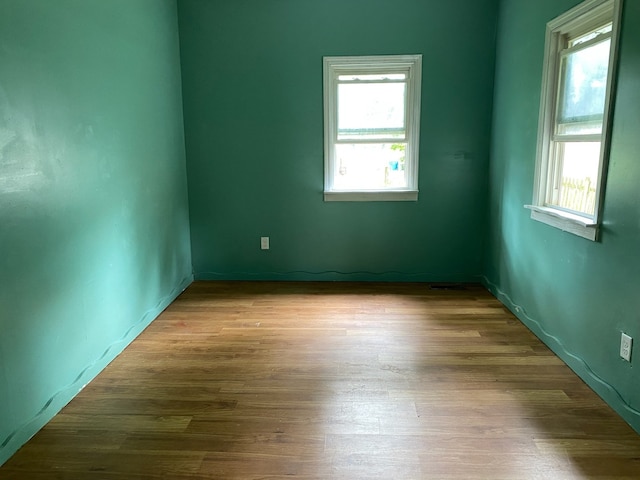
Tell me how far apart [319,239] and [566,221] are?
86.7 inches

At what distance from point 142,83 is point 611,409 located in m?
3.44

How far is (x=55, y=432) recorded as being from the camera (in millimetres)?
2068

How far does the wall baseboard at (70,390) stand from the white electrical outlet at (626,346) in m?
2.72

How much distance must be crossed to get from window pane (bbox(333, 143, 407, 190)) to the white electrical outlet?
7.71 feet

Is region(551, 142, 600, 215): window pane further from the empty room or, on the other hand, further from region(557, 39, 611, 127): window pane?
region(557, 39, 611, 127): window pane

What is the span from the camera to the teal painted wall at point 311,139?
12.8 feet

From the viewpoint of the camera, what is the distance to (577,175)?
2.68 metres

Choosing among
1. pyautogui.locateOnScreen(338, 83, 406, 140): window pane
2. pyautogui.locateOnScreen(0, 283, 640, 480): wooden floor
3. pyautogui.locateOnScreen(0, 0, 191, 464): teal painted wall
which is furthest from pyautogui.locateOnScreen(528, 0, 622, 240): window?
pyautogui.locateOnScreen(0, 0, 191, 464): teal painted wall

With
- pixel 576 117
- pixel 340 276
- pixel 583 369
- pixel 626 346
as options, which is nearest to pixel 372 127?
pixel 340 276

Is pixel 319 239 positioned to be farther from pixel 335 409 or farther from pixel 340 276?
pixel 335 409

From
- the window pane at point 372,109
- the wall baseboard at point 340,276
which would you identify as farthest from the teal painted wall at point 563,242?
the window pane at point 372,109

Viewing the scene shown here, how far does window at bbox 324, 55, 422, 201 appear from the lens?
13.0ft

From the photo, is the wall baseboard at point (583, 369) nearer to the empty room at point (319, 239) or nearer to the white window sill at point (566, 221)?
the empty room at point (319, 239)

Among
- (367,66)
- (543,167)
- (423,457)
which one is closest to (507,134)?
(543,167)
